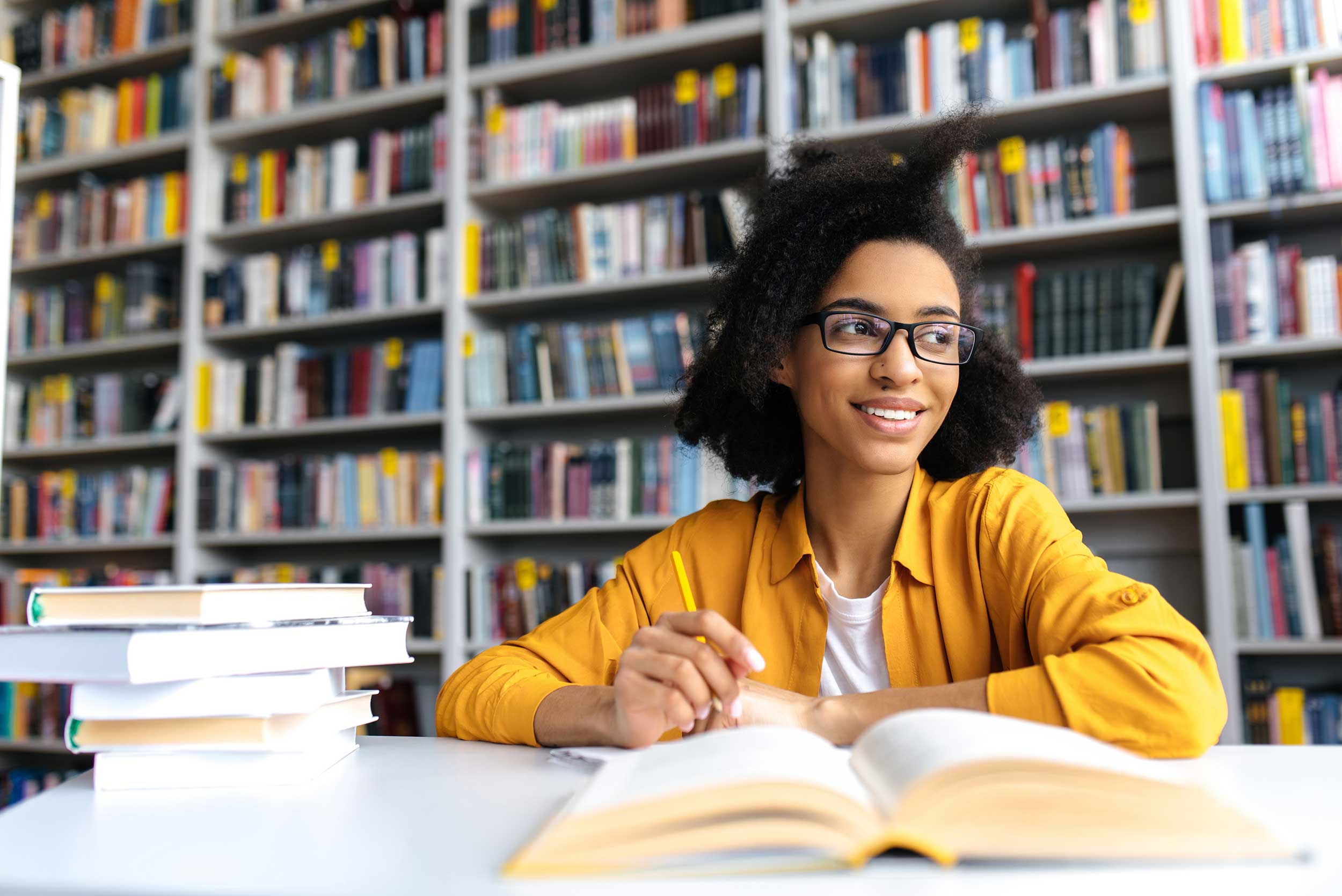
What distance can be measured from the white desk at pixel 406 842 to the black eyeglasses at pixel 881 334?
0.58 meters

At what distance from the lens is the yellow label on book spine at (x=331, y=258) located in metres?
3.26

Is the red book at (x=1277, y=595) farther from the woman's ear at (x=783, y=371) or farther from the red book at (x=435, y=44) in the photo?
the red book at (x=435, y=44)

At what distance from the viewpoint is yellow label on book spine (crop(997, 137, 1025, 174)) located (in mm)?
2545

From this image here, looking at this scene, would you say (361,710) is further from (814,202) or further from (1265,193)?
(1265,193)

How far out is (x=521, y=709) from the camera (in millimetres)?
1026

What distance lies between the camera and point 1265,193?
7.71 feet

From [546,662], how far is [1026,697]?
60 cm

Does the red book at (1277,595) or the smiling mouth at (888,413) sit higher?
the smiling mouth at (888,413)

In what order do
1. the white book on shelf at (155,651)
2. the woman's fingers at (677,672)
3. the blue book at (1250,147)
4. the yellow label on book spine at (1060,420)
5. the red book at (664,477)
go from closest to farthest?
1. the white book on shelf at (155,651)
2. the woman's fingers at (677,672)
3. the blue book at (1250,147)
4. the yellow label on book spine at (1060,420)
5. the red book at (664,477)

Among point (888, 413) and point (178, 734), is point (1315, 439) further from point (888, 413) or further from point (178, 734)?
point (178, 734)

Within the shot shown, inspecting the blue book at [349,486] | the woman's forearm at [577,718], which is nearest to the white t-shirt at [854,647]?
the woman's forearm at [577,718]

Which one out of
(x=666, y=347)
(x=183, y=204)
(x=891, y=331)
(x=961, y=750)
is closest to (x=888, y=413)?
(x=891, y=331)

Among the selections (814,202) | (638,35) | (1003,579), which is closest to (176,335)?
(638,35)

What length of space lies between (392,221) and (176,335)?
2.68ft
